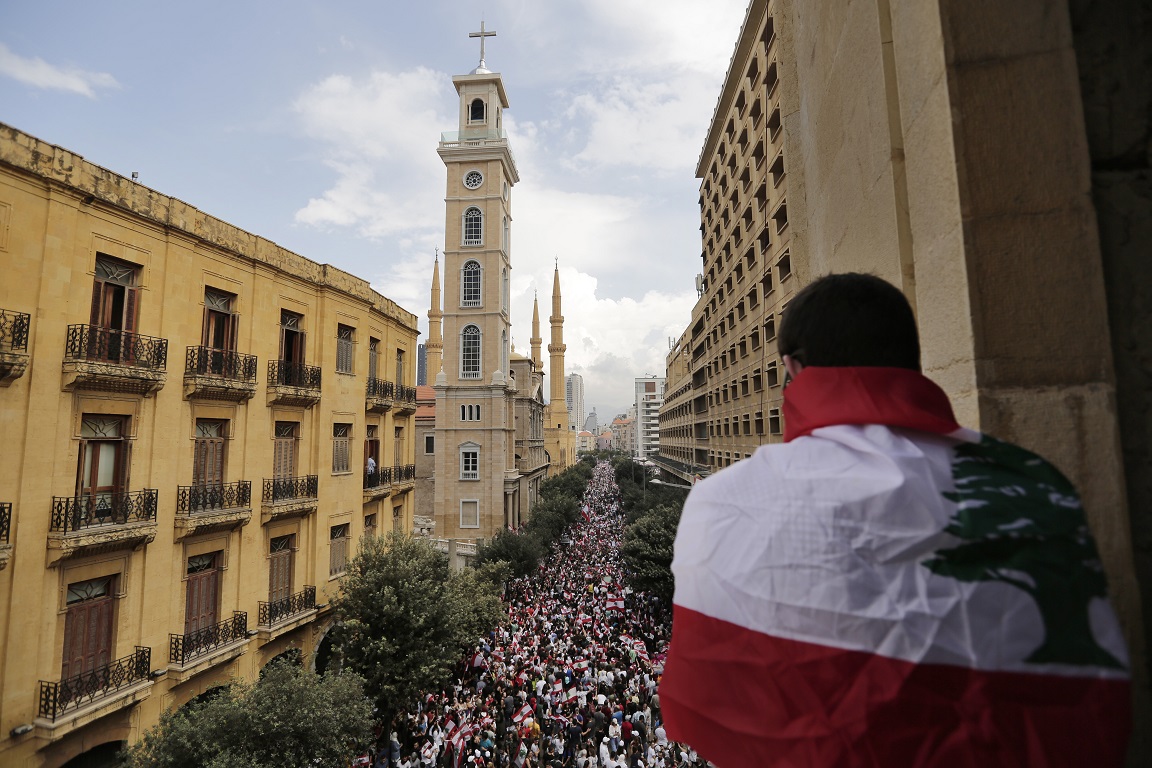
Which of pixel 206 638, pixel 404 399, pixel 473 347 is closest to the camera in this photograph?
pixel 206 638

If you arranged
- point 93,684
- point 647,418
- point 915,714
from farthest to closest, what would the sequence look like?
point 647,418
point 93,684
point 915,714

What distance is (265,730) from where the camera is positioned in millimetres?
8828

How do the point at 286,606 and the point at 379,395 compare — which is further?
the point at 379,395

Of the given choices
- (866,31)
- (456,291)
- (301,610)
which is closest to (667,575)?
(301,610)

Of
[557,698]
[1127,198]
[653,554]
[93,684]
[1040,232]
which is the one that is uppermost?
[1127,198]

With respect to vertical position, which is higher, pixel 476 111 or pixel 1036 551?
pixel 476 111

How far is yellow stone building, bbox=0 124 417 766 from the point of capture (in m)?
9.36

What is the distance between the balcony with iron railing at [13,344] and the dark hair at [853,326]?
12.4 metres

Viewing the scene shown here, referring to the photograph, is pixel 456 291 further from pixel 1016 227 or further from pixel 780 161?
pixel 1016 227

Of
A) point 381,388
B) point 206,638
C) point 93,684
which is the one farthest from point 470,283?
point 93,684

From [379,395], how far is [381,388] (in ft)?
1.18

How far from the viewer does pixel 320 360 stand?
53.6 ft

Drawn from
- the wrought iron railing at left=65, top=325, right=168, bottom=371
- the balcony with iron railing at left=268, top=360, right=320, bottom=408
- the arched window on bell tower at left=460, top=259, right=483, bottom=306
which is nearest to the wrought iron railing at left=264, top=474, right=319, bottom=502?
the balcony with iron railing at left=268, top=360, right=320, bottom=408

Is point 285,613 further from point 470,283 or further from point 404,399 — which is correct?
point 470,283
